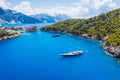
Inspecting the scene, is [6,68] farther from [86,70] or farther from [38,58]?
[86,70]

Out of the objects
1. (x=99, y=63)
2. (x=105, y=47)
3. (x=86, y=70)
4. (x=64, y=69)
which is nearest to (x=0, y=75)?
(x=64, y=69)

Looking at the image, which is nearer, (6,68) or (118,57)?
(6,68)

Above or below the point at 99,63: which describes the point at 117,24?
above

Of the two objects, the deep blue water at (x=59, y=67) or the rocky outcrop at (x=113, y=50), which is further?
the rocky outcrop at (x=113, y=50)

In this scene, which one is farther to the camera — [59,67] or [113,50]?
[113,50]

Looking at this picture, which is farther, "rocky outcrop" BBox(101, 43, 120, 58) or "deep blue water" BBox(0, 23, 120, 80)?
"rocky outcrop" BBox(101, 43, 120, 58)

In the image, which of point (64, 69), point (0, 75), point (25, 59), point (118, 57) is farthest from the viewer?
point (25, 59)

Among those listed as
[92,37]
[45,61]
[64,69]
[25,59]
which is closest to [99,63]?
[64,69]

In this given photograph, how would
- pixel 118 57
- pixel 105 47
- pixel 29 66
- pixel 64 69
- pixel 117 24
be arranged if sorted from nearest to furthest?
pixel 64 69 → pixel 29 66 → pixel 118 57 → pixel 105 47 → pixel 117 24

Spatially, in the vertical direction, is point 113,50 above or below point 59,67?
above
